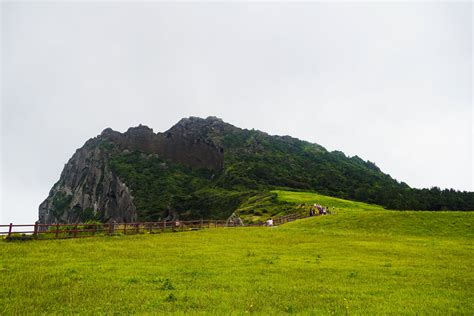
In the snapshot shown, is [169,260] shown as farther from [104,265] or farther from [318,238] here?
[318,238]

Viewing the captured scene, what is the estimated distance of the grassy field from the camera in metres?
13.2

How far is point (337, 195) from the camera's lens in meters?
173

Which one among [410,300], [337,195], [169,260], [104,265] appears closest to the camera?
[410,300]

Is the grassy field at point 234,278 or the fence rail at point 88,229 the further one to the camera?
the fence rail at point 88,229

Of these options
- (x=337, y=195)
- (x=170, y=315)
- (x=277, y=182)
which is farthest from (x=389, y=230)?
(x=277, y=182)

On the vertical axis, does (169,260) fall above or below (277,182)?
below

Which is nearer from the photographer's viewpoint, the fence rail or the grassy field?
the grassy field

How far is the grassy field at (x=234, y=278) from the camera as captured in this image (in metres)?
13.2

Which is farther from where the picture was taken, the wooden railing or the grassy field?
the wooden railing

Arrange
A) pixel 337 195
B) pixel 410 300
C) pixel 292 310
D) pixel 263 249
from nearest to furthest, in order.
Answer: pixel 292 310, pixel 410 300, pixel 263 249, pixel 337 195

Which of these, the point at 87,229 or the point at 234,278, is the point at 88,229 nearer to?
the point at 87,229

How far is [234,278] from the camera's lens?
17.9 m

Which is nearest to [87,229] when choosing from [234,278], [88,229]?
[88,229]

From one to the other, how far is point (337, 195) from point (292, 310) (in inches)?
6559
